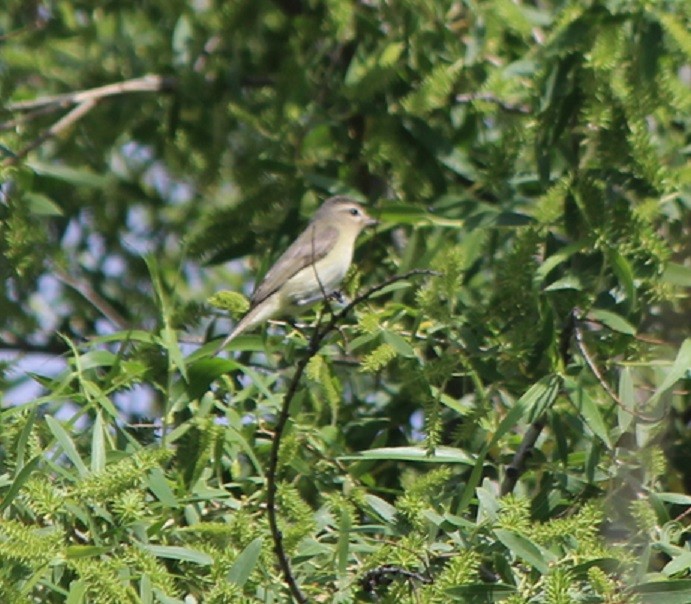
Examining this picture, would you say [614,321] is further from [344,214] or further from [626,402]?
[344,214]

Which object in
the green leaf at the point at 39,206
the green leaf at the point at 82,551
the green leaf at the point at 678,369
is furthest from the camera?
the green leaf at the point at 39,206

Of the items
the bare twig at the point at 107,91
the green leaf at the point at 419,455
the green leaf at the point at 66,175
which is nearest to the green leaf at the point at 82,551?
the green leaf at the point at 419,455

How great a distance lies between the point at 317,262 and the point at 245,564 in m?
1.89

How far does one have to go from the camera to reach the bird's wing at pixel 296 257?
4398 mm

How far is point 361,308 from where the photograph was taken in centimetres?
399

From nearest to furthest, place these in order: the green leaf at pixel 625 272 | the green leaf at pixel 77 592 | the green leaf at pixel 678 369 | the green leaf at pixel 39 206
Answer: the green leaf at pixel 77 592
the green leaf at pixel 678 369
the green leaf at pixel 625 272
the green leaf at pixel 39 206

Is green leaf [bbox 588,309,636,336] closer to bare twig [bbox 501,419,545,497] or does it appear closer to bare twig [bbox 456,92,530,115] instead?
bare twig [bbox 501,419,545,497]

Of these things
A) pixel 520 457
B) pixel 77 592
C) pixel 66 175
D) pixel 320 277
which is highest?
pixel 66 175

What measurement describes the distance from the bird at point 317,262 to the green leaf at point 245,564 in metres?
1.36

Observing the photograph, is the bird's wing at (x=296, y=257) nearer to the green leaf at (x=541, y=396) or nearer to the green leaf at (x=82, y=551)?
the green leaf at (x=541, y=396)

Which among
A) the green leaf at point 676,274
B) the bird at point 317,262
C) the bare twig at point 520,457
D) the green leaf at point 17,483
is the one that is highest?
the green leaf at point 17,483

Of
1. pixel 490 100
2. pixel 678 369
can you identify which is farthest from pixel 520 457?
pixel 490 100

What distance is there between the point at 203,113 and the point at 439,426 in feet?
6.58

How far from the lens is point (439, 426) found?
3355 mm
